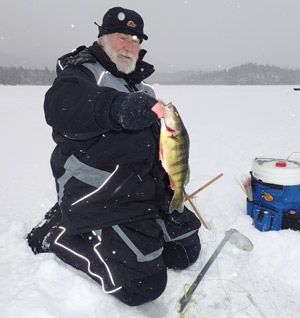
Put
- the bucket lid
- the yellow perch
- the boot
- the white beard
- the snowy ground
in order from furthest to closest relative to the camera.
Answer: the bucket lid < the white beard < the boot < the snowy ground < the yellow perch

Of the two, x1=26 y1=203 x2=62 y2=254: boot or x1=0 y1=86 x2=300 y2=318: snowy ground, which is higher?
x1=26 y1=203 x2=62 y2=254: boot

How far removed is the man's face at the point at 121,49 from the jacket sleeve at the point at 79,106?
2.25 ft

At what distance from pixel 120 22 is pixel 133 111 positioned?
58.6 inches

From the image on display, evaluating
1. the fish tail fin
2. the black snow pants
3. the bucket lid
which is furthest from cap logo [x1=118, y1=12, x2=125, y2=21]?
the bucket lid

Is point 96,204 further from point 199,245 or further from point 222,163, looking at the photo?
point 222,163

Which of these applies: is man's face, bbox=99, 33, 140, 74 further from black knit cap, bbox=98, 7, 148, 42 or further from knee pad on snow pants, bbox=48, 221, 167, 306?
knee pad on snow pants, bbox=48, 221, 167, 306

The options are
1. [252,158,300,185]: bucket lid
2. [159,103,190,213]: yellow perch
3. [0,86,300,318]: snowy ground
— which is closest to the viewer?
[159,103,190,213]: yellow perch

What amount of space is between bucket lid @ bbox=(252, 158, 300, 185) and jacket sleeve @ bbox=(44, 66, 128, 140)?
214 cm

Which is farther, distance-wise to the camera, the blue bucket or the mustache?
the blue bucket

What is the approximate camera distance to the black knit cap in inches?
128

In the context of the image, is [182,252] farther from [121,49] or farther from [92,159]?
[121,49]

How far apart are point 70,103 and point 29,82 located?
364 ft

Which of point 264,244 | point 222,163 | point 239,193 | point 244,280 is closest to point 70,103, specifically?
point 244,280

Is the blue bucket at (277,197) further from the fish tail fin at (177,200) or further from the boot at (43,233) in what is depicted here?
the boot at (43,233)
